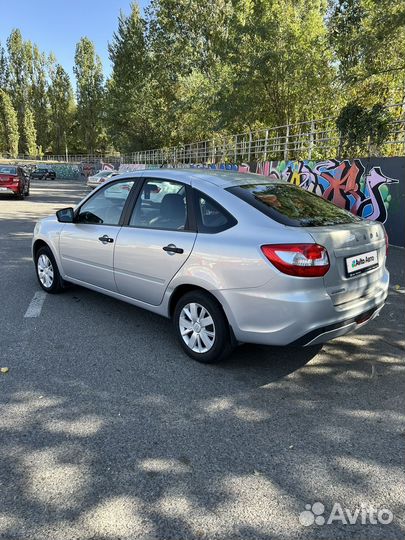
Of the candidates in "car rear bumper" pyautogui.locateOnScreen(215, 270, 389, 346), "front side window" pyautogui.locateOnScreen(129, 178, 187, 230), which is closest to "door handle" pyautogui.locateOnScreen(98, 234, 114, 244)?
"front side window" pyautogui.locateOnScreen(129, 178, 187, 230)

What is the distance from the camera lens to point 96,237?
4.78 meters

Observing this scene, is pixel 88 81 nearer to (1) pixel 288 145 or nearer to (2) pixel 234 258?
(1) pixel 288 145

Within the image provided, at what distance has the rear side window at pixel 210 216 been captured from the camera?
3.64m

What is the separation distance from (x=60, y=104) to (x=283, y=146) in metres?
72.4

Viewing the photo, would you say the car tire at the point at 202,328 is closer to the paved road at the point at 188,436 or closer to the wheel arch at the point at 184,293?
the wheel arch at the point at 184,293

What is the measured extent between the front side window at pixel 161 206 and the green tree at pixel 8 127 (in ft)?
260

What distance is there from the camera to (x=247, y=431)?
2.93 meters

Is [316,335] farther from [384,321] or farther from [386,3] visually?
[386,3]

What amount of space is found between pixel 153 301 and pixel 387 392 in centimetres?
216

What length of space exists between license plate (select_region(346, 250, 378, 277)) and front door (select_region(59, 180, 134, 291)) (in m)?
2.33

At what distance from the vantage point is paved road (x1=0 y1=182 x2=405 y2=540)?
87.6 inches

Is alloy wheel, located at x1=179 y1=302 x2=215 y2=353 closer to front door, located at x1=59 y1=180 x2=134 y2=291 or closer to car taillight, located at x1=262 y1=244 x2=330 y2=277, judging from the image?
car taillight, located at x1=262 y1=244 x2=330 y2=277

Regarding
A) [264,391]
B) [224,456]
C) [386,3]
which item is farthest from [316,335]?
[386,3]

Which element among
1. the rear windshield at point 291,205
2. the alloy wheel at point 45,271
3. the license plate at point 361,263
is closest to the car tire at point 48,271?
→ the alloy wheel at point 45,271
